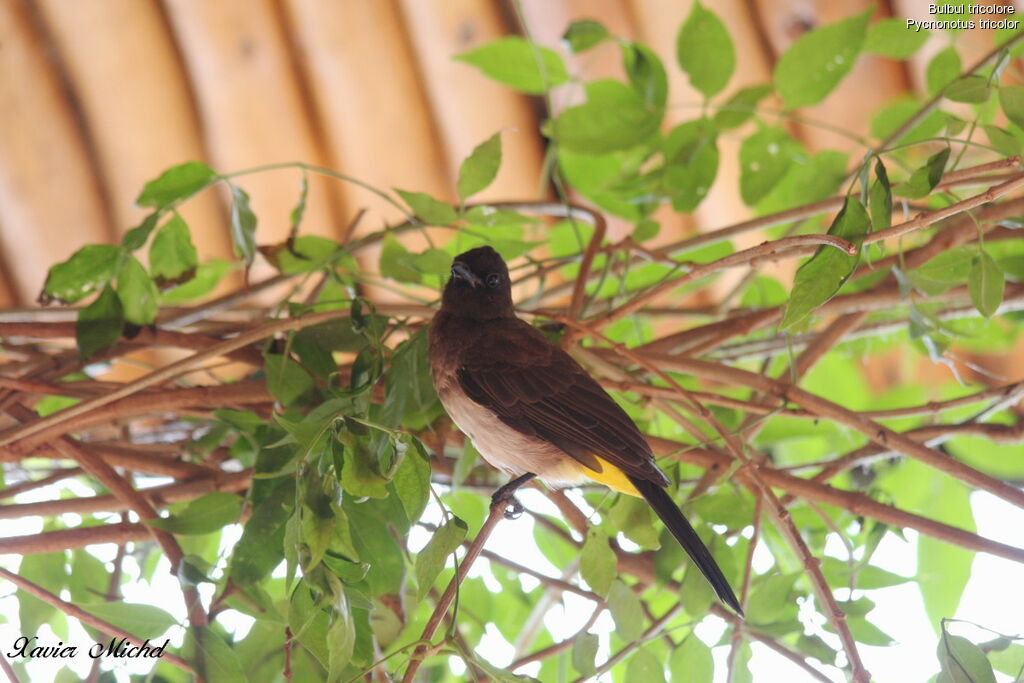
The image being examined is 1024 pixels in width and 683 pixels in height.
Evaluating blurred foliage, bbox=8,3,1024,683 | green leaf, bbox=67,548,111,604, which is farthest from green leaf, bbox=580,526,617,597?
green leaf, bbox=67,548,111,604

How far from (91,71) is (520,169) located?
1178 millimetres

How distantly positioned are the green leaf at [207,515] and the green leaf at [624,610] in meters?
0.55

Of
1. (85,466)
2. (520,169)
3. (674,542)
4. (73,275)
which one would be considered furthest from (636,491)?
(520,169)

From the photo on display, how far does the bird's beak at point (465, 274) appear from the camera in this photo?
5.37 ft

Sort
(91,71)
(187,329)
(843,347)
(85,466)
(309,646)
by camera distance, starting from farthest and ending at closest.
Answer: (91,71)
(843,347)
(187,329)
(85,466)
(309,646)

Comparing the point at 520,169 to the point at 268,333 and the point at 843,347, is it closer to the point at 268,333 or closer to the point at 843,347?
the point at 843,347

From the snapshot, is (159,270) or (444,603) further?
(159,270)

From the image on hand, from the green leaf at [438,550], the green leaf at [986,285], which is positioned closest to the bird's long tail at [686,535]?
the green leaf at [438,550]

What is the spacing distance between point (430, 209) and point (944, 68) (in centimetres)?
98

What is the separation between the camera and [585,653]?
131cm

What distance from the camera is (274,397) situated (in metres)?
1.54

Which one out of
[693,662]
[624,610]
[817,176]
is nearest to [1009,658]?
[693,662]

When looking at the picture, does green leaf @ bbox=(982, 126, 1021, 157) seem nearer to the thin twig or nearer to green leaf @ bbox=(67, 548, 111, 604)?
the thin twig

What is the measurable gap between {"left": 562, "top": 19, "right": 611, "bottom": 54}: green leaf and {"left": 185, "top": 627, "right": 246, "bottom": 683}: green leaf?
3.67 feet
